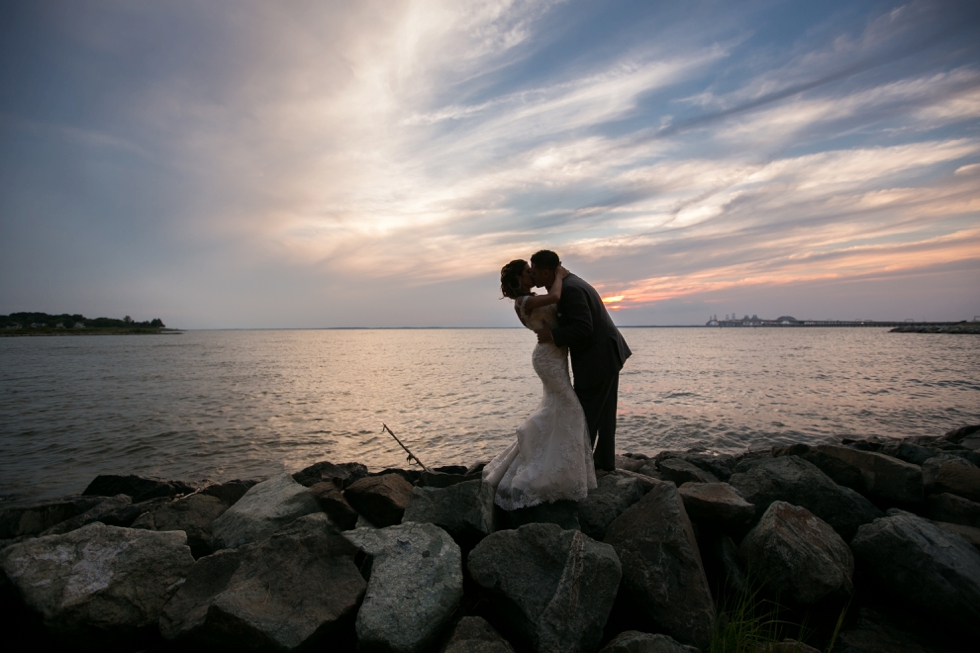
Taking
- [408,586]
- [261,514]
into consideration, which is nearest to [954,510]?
[408,586]

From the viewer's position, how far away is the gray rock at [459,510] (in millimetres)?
4734

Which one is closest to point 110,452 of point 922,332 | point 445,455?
point 445,455

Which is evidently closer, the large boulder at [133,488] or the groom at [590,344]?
the groom at [590,344]

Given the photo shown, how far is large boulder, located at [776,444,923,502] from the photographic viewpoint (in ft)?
18.5

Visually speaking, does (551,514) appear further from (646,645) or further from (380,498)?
(380,498)

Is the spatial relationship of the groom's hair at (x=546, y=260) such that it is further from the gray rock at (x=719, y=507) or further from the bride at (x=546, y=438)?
the gray rock at (x=719, y=507)

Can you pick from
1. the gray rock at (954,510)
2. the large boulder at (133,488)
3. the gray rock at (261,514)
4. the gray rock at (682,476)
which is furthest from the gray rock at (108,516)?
the gray rock at (954,510)

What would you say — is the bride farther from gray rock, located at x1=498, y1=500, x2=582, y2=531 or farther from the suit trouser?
the suit trouser

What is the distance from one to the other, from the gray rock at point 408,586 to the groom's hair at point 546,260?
291 cm

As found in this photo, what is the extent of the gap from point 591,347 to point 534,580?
8.95 feet

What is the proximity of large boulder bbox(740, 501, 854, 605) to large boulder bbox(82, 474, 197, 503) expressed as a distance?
8917 mm

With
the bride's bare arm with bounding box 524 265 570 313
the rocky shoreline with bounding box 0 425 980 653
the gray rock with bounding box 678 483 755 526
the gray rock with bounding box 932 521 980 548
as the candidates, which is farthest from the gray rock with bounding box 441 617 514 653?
the gray rock with bounding box 932 521 980 548

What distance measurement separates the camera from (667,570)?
3877mm

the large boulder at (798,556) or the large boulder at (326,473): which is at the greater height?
the large boulder at (798,556)
